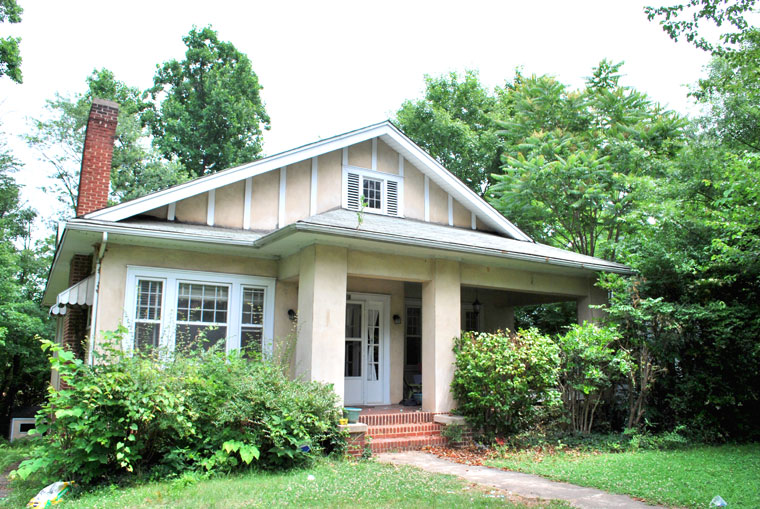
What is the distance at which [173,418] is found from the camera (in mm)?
6801

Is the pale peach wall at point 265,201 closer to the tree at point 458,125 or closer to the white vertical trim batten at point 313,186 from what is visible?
the white vertical trim batten at point 313,186

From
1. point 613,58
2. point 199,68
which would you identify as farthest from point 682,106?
point 199,68

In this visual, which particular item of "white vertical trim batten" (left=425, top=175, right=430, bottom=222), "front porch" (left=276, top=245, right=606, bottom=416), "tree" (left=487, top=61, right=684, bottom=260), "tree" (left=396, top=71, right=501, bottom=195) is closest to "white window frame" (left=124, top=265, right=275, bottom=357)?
"front porch" (left=276, top=245, right=606, bottom=416)

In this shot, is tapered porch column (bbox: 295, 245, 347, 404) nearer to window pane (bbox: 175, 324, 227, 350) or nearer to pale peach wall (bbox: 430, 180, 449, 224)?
window pane (bbox: 175, 324, 227, 350)

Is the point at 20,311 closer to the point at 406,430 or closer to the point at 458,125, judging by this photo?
the point at 406,430

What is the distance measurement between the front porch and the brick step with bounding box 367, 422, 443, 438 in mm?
326

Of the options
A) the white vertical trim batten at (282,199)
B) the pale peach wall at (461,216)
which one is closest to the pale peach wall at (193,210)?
the white vertical trim batten at (282,199)

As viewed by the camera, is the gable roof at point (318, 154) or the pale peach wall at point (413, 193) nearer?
the gable roof at point (318, 154)

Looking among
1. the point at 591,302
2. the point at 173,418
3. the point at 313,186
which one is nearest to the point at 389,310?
the point at 313,186

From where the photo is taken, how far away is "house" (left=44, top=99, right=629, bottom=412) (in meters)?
8.98

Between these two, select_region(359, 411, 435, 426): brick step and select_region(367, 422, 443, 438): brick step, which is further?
select_region(359, 411, 435, 426): brick step

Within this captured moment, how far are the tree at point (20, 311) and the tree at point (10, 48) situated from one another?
19.0 feet

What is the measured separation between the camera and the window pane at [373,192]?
40.5 ft

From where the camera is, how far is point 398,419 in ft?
31.0
